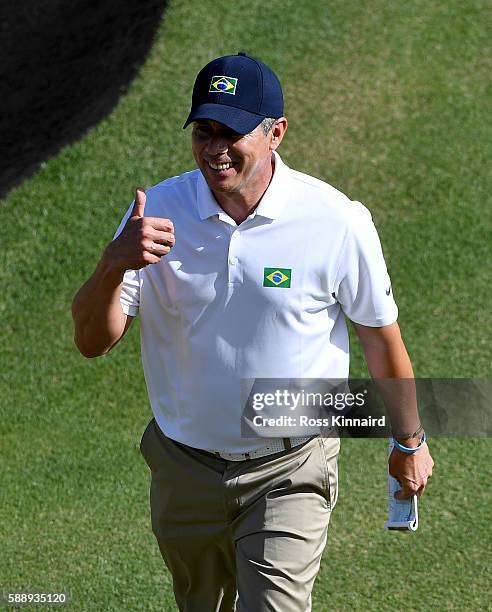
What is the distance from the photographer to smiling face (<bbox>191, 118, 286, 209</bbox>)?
3777mm

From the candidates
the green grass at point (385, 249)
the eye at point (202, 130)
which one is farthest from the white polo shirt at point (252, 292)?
the green grass at point (385, 249)

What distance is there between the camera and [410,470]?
Result: 4059mm

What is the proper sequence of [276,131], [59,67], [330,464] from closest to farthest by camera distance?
1. [276,131]
2. [330,464]
3. [59,67]

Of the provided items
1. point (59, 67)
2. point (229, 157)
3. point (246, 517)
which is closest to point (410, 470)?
point (246, 517)

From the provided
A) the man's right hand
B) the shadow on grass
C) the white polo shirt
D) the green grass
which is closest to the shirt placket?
the white polo shirt

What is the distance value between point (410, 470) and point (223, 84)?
59.5 inches

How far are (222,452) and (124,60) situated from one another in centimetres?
616

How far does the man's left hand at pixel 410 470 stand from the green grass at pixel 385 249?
1442 millimetres

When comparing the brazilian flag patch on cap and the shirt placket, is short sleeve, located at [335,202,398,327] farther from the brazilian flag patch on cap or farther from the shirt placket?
the brazilian flag patch on cap

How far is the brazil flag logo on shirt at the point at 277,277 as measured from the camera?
3.80 m

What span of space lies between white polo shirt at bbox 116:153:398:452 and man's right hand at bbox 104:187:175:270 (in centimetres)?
28

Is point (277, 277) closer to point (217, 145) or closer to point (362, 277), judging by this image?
point (362, 277)

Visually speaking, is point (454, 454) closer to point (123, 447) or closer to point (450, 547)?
point (450, 547)

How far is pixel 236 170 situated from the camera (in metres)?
3.82
